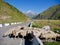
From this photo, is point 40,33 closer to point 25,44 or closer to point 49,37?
point 49,37

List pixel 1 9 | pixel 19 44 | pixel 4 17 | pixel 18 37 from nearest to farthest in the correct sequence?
pixel 19 44 < pixel 18 37 < pixel 4 17 < pixel 1 9

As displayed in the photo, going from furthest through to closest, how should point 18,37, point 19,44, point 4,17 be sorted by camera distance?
point 4,17
point 18,37
point 19,44

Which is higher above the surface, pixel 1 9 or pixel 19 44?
pixel 1 9

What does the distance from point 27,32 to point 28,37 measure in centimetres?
51

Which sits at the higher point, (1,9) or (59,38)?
(1,9)

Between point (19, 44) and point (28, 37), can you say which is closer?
point (19, 44)

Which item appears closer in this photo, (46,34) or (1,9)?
(46,34)

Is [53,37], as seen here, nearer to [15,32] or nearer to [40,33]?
[40,33]

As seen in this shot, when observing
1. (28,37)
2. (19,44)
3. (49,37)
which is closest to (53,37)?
(49,37)

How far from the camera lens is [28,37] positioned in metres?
21.4

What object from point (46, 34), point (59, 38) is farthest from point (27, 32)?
point (59, 38)

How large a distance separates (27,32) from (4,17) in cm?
11821

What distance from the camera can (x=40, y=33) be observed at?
21203mm

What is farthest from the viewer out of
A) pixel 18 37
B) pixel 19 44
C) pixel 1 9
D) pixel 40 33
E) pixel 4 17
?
pixel 1 9
